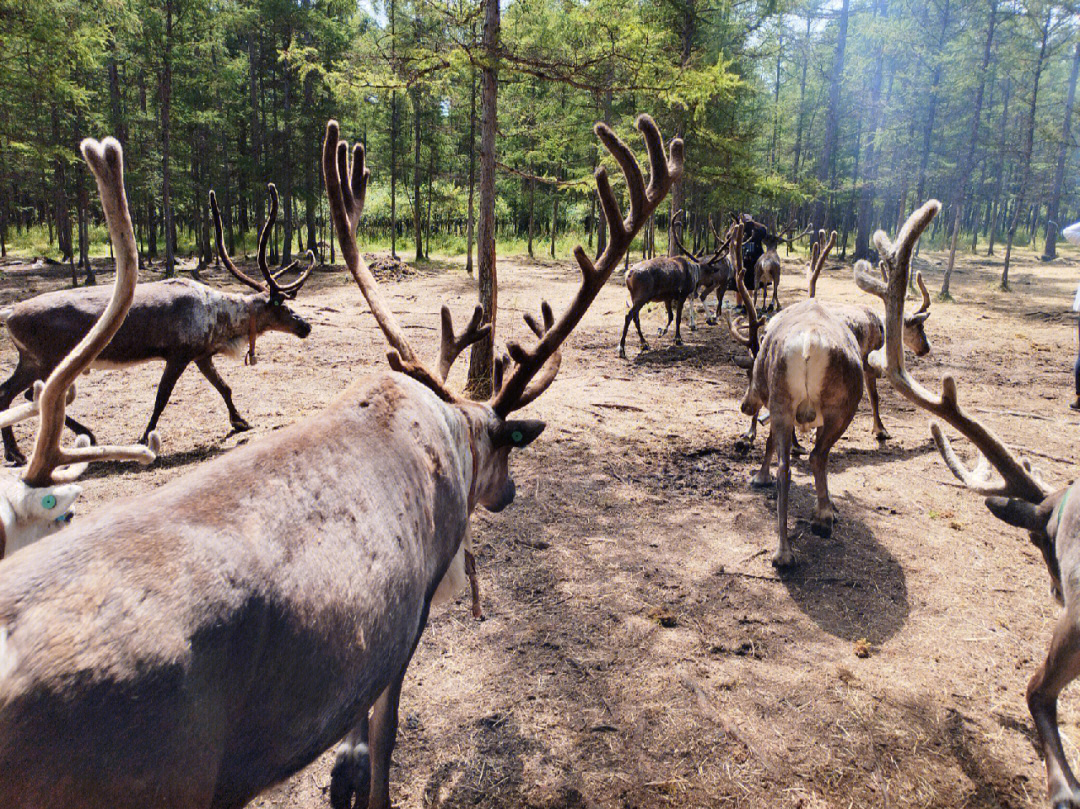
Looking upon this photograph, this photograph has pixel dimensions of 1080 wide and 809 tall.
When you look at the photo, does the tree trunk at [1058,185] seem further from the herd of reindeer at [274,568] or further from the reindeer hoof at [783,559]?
the herd of reindeer at [274,568]

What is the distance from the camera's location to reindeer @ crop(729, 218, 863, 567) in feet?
15.5

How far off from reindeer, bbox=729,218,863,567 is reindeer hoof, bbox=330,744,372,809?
123 inches

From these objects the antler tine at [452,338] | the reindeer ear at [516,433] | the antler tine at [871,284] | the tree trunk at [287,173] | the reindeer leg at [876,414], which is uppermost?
the tree trunk at [287,173]

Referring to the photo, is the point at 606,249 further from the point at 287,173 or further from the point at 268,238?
the point at 287,173

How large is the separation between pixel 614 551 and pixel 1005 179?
49155 mm

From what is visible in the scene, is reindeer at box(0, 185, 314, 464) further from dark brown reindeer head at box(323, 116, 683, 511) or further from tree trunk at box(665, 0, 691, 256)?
tree trunk at box(665, 0, 691, 256)

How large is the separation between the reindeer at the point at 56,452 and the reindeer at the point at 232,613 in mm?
152

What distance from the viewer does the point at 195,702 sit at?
135 centimetres

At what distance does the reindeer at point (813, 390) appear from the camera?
4715 mm

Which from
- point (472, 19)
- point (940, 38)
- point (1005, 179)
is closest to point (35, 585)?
point (472, 19)

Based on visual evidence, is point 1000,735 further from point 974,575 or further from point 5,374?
point 5,374

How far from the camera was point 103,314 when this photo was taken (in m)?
2.02

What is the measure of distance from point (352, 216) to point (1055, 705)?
12.7 feet

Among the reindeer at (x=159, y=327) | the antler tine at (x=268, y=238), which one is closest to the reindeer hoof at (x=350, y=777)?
the reindeer at (x=159, y=327)
